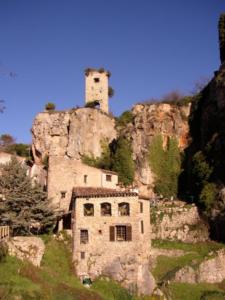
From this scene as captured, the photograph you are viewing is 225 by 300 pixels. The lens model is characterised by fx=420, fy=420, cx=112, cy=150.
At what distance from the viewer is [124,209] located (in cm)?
4019

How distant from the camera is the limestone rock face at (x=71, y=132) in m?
61.3

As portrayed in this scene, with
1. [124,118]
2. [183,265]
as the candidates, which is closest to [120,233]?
[183,265]

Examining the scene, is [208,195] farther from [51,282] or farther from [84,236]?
[51,282]

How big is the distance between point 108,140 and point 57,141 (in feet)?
25.4

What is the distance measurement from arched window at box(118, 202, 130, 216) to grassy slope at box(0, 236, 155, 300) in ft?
18.8

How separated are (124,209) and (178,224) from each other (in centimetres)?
766

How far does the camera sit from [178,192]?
171ft

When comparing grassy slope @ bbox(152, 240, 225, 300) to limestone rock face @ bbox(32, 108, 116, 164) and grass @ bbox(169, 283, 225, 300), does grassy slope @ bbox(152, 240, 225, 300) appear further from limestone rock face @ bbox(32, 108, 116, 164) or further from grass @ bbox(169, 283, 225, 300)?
limestone rock face @ bbox(32, 108, 116, 164)

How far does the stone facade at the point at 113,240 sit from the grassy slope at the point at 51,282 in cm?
121

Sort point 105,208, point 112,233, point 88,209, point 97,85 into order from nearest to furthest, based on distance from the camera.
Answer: point 112,233 → point 105,208 → point 88,209 → point 97,85

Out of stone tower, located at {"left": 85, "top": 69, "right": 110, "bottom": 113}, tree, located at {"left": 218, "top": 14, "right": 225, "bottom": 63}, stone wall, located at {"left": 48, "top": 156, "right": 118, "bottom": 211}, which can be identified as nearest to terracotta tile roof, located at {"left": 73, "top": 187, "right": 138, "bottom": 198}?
stone wall, located at {"left": 48, "top": 156, "right": 118, "bottom": 211}

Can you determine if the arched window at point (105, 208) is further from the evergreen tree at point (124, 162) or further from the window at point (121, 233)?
the evergreen tree at point (124, 162)

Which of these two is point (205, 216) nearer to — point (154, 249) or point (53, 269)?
point (154, 249)

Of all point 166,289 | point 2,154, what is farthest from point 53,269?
point 2,154
